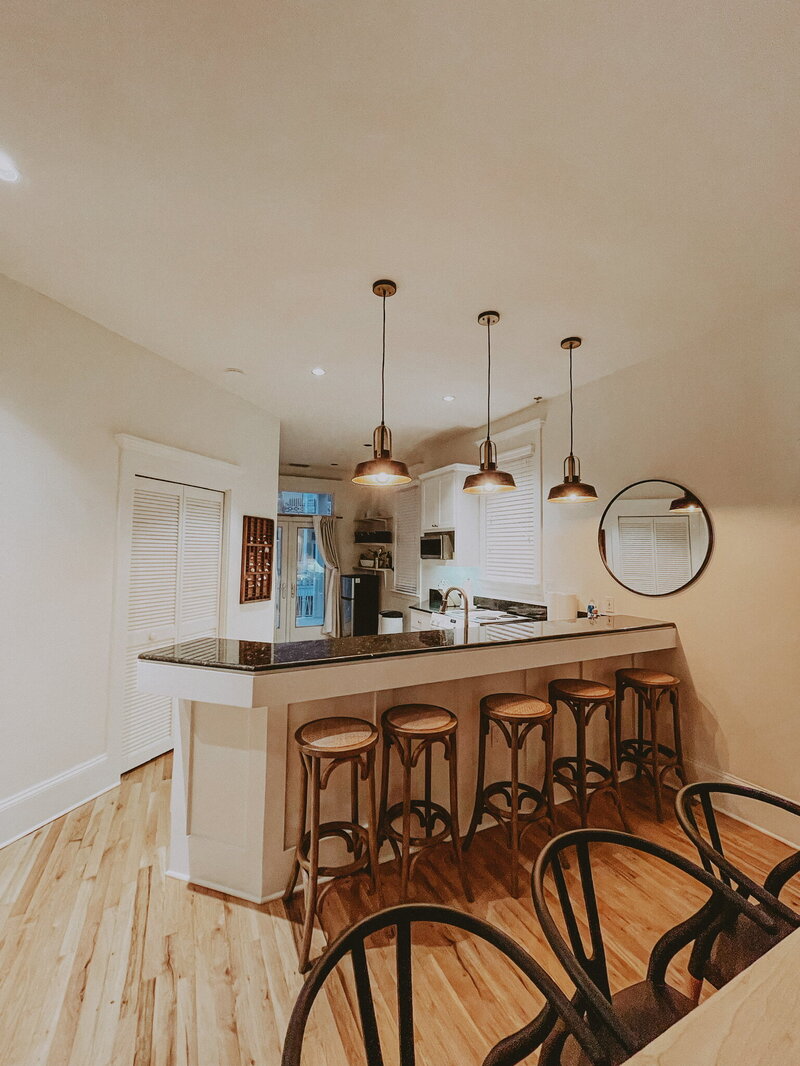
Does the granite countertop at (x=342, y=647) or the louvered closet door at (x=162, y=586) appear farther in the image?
Answer: the louvered closet door at (x=162, y=586)

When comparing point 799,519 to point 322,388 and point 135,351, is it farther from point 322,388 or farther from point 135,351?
point 135,351

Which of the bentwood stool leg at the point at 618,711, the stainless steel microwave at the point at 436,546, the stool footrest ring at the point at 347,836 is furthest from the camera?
the stainless steel microwave at the point at 436,546

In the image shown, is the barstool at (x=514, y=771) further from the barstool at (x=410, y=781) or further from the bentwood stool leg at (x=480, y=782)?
the barstool at (x=410, y=781)

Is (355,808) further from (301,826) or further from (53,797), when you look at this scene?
(53,797)

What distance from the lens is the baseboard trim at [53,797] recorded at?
97.0 inches

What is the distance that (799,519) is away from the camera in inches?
100

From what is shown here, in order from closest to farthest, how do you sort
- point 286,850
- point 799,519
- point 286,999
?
1. point 286,999
2. point 286,850
3. point 799,519

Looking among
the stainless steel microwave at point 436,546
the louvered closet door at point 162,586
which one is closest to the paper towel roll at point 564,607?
the stainless steel microwave at point 436,546

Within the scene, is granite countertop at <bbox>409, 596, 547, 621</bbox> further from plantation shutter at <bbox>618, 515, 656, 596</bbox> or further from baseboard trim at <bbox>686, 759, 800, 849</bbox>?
baseboard trim at <bbox>686, 759, 800, 849</bbox>

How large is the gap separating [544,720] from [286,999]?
1.42 m

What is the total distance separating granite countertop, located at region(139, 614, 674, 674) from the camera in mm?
1955

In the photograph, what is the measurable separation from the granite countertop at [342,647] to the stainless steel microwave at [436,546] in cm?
231

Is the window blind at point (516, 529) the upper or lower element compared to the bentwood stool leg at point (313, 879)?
upper

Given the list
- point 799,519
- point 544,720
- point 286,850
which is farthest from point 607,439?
point 286,850
